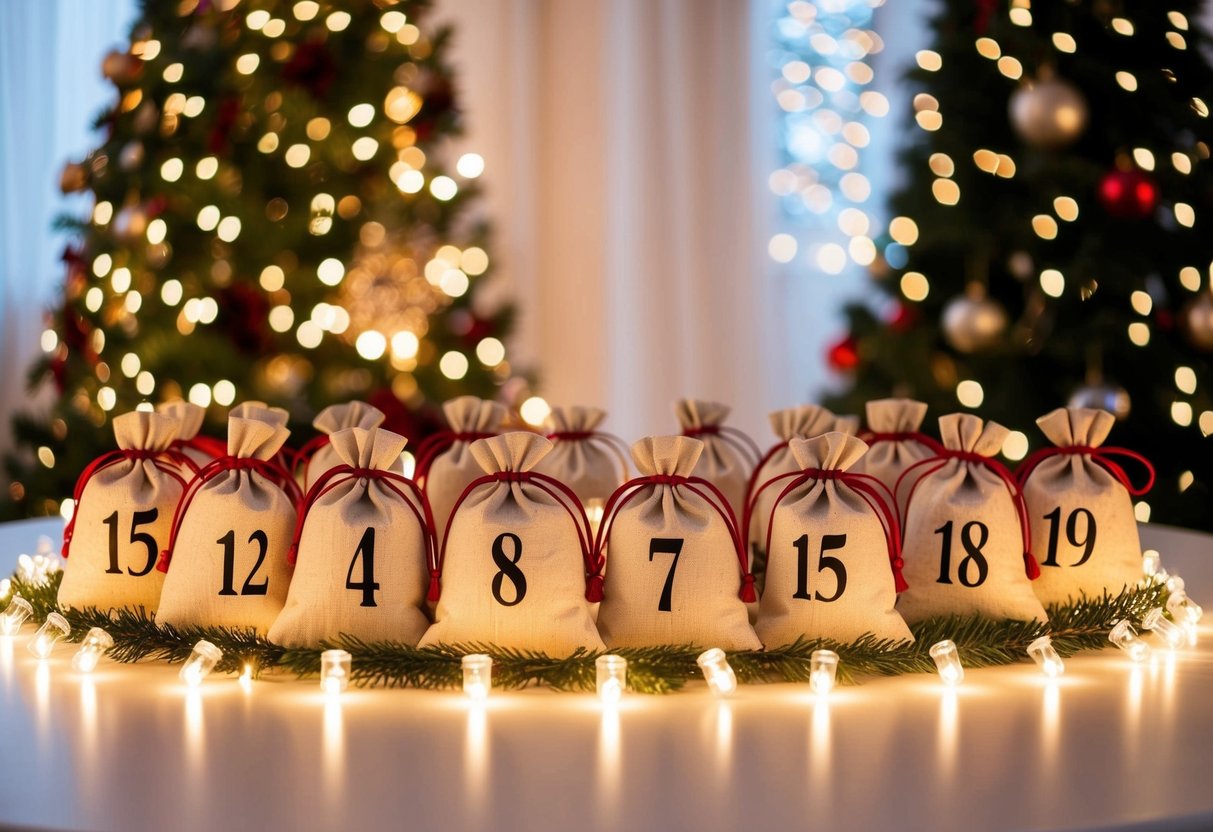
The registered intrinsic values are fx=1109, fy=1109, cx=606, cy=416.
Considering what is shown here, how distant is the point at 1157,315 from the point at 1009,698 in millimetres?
2193

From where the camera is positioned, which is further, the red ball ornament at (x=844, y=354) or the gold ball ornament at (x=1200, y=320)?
the red ball ornament at (x=844, y=354)

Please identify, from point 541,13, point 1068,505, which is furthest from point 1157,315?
point 541,13

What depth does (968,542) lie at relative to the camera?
3.56 feet

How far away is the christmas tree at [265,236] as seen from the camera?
2898 millimetres

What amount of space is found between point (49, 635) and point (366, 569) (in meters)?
0.32

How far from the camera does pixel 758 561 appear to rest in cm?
130

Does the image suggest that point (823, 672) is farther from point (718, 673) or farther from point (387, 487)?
point (387, 487)

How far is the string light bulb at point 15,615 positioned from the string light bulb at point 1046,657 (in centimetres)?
98

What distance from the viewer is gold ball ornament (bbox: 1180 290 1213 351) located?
2.64m

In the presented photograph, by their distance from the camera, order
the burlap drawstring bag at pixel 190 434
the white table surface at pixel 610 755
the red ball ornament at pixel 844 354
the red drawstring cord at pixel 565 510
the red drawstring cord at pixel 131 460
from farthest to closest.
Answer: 1. the red ball ornament at pixel 844 354
2. the burlap drawstring bag at pixel 190 434
3. the red drawstring cord at pixel 131 460
4. the red drawstring cord at pixel 565 510
5. the white table surface at pixel 610 755

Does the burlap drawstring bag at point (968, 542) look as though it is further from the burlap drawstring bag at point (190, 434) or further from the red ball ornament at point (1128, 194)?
the red ball ornament at point (1128, 194)

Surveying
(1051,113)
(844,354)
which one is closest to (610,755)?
(1051,113)

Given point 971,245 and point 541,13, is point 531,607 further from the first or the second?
point 541,13

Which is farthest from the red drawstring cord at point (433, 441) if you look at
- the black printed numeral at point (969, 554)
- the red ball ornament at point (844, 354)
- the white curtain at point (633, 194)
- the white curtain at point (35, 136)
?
the white curtain at point (633, 194)
